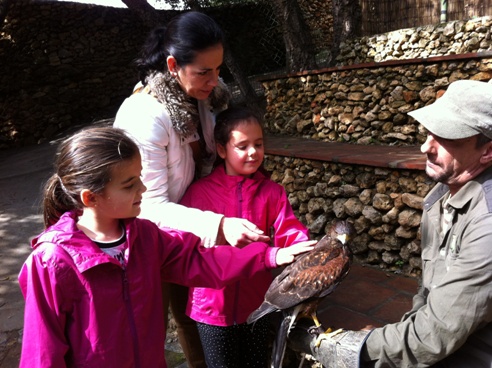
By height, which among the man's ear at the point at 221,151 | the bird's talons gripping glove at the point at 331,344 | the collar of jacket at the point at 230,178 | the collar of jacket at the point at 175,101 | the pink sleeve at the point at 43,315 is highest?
the collar of jacket at the point at 175,101

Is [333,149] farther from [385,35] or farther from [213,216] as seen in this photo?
[213,216]

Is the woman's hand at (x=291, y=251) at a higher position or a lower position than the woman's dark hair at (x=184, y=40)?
lower

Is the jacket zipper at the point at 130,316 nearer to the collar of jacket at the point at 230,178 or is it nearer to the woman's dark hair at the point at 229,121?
the collar of jacket at the point at 230,178

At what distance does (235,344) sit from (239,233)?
2.31 feet

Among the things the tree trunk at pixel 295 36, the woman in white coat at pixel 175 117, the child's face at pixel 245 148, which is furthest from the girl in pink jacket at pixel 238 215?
the tree trunk at pixel 295 36

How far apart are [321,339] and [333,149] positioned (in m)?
3.33

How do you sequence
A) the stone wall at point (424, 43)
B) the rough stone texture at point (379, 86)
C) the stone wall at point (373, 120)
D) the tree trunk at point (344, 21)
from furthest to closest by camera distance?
the tree trunk at point (344, 21) → the stone wall at point (424, 43) → the rough stone texture at point (379, 86) → the stone wall at point (373, 120)

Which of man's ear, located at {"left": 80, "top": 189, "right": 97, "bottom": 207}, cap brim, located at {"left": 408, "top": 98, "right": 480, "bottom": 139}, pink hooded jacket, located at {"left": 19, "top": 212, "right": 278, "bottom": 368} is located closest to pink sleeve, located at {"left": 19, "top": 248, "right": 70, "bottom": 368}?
pink hooded jacket, located at {"left": 19, "top": 212, "right": 278, "bottom": 368}

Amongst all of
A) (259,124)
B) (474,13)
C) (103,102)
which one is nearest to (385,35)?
(474,13)

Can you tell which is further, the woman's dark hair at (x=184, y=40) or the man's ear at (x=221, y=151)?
the man's ear at (x=221, y=151)

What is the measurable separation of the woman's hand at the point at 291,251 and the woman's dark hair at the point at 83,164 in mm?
776

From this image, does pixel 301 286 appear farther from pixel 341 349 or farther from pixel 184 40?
pixel 184 40

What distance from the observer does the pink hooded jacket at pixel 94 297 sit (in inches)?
57.3

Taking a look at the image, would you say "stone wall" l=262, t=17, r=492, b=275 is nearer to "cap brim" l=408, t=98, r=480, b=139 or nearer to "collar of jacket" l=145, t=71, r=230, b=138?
"cap brim" l=408, t=98, r=480, b=139
